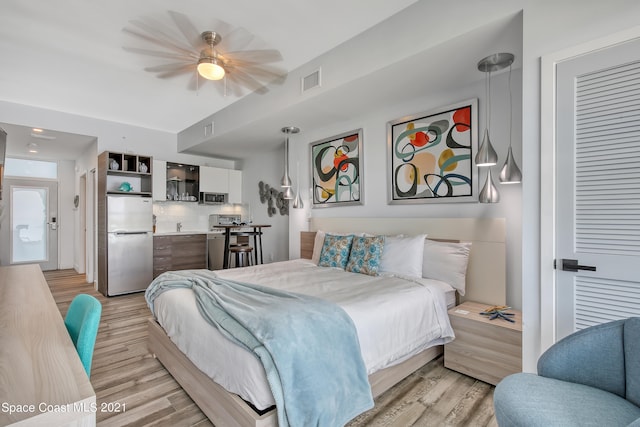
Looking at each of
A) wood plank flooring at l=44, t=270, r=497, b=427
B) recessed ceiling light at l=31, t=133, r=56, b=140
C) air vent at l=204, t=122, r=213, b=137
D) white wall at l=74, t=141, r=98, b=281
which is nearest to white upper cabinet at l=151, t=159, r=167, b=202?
white wall at l=74, t=141, r=98, b=281

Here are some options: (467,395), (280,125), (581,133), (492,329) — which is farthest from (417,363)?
(280,125)

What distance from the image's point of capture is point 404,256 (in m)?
3.03

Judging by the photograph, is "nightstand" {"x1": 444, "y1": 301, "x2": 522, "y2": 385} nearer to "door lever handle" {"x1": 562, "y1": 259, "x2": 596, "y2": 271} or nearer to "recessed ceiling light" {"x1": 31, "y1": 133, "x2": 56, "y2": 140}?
"door lever handle" {"x1": 562, "y1": 259, "x2": 596, "y2": 271}

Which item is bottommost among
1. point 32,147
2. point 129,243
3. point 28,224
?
point 129,243

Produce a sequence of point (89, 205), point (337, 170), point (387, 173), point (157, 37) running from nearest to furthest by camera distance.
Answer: point (157, 37) < point (387, 173) < point (337, 170) < point (89, 205)

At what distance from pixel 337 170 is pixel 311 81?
135 cm

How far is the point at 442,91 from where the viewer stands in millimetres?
3199

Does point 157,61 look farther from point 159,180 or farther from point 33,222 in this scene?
point 33,222

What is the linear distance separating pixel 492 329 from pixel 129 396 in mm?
2704

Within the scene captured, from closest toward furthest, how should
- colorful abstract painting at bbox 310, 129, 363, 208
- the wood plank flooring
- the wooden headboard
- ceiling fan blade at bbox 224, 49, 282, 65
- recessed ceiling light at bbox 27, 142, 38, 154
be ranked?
the wood plank flooring < the wooden headboard < ceiling fan blade at bbox 224, 49, 282, 65 < colorful abstract painting at bbox 310, 129, 363, 208 < recessed ceiling light at bbox 27, 142, 38, 154

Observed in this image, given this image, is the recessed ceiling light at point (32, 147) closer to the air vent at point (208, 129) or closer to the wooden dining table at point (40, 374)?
the air vent at point (208, 129)

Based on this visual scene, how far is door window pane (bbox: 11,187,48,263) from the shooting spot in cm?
657

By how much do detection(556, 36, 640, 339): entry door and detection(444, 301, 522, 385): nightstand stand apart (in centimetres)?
46

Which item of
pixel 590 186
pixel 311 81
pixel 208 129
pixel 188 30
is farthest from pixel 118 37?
pixel 590 186
